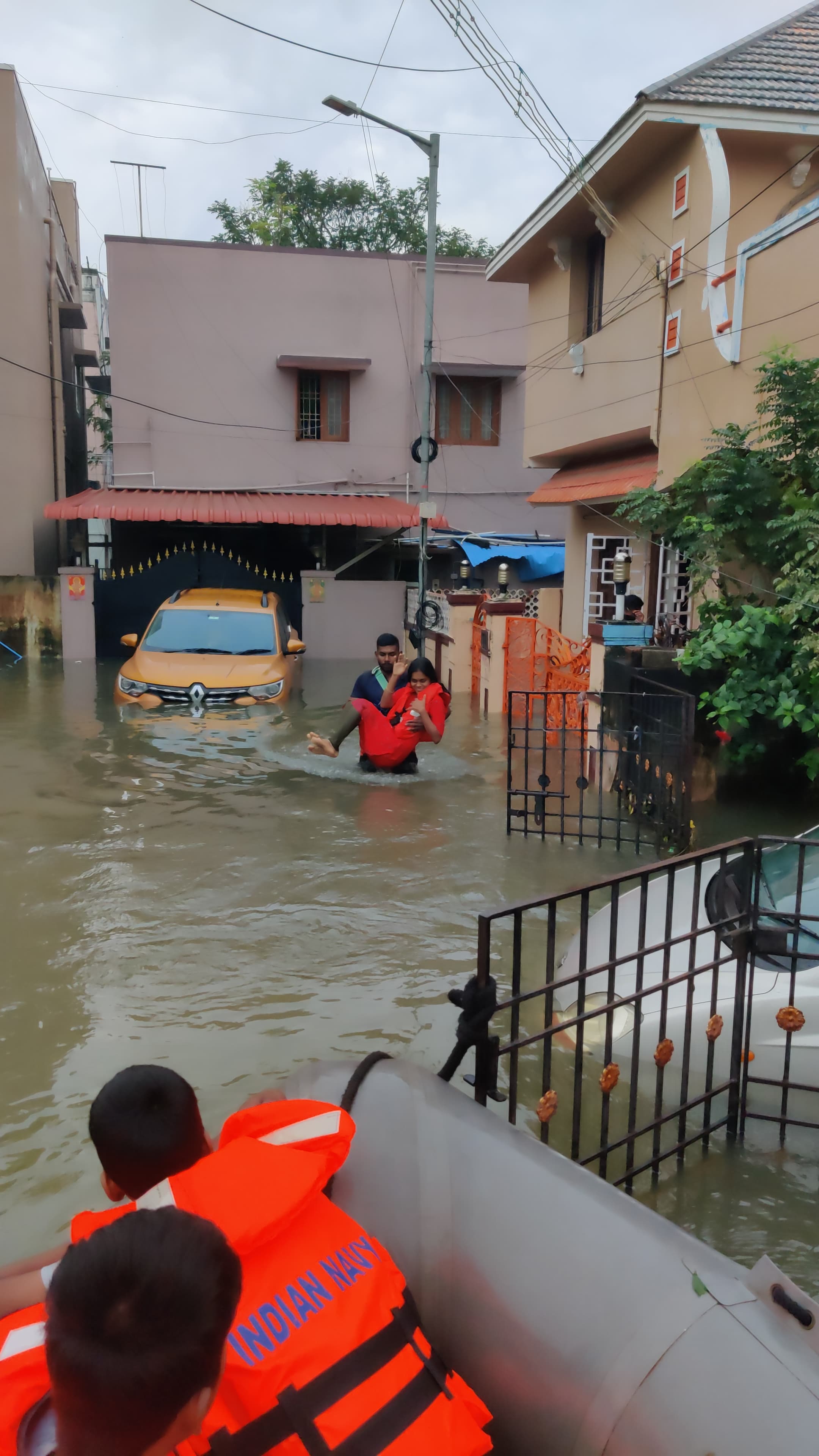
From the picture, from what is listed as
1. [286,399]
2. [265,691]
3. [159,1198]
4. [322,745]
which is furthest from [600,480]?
[159,1198]

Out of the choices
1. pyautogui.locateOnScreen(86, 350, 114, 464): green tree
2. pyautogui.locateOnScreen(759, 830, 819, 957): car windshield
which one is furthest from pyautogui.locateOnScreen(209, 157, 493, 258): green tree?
pyautogui.locateOnScreen(759, 830, 819, 957): car windshield

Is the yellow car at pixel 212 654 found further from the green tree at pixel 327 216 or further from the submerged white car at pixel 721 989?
the green tree at pixel 327 216

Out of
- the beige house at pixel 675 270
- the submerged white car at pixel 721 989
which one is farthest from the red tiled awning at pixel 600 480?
the submerged white car at pixel 721 989

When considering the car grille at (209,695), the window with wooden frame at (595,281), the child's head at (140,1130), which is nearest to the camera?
the child's head at (140,1130)

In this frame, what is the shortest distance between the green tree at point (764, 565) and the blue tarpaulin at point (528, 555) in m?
11.6

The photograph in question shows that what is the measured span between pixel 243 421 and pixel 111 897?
15.7m

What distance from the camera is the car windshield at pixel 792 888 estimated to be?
392cm

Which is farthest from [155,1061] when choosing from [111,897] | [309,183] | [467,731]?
[309,183]

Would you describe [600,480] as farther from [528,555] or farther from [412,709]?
[528,555]

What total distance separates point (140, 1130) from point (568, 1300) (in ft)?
3.02

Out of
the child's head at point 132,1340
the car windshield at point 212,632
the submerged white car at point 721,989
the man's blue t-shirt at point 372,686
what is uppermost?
the car windshield at point 212,632

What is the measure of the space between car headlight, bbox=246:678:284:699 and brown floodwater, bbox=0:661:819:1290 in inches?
26.2

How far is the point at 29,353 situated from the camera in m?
19.6

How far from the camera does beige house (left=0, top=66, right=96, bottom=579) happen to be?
1823cm
